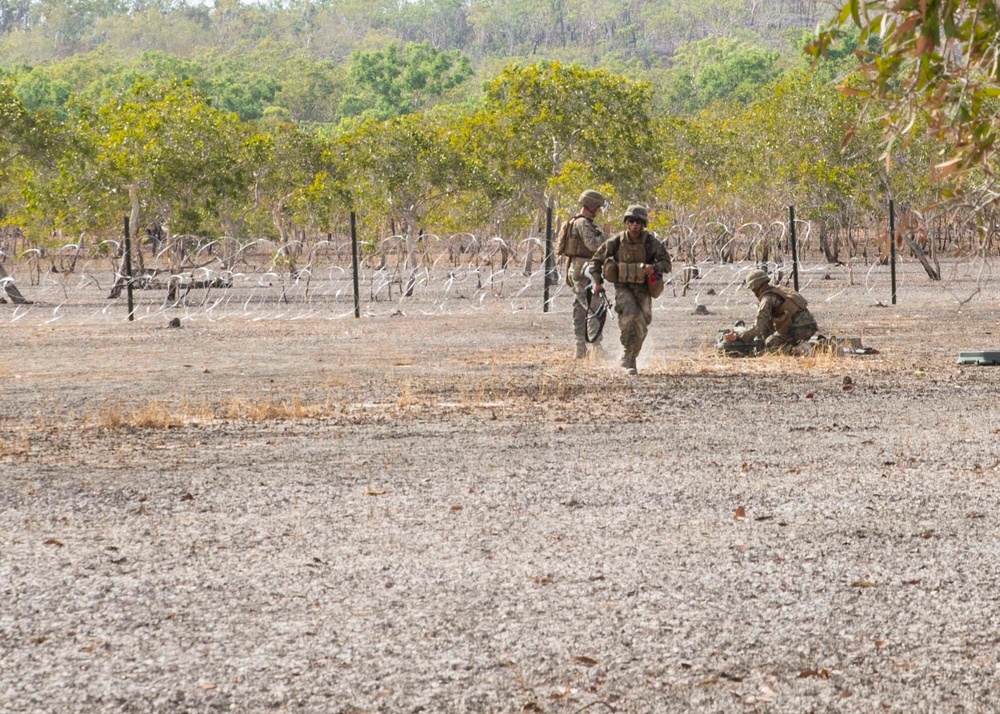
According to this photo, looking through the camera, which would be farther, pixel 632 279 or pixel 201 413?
pixel 632 279

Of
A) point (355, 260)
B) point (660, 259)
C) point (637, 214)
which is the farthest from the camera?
point (355, 260)

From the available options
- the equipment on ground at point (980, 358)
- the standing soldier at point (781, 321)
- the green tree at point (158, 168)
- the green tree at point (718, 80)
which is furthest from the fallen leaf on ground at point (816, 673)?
the green tree at point (718, 80)

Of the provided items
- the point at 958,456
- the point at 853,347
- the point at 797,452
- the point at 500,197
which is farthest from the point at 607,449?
the point at 500,197

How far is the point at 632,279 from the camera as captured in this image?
12992 millimetres

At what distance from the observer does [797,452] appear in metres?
8.91

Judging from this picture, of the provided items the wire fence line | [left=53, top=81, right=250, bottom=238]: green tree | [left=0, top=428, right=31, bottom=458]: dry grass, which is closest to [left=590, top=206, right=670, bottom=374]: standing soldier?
[left=0, top=428, right=31, bottom=458]: dry grass

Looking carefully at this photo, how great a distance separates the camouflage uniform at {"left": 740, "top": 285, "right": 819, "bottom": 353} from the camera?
14.9 metres

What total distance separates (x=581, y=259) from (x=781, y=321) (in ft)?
7.06

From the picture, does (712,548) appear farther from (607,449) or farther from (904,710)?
(607,449)

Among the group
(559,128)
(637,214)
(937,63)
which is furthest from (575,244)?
(559,128)

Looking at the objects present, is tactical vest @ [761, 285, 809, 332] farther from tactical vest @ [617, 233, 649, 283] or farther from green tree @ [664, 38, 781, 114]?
green tree @ [664, 38, 781, 114]

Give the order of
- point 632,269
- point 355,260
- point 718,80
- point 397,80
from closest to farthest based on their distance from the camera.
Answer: point 632,269, point 355,260, point 718,80, point 397,80

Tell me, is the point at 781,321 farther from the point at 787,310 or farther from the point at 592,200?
the point at 592,200

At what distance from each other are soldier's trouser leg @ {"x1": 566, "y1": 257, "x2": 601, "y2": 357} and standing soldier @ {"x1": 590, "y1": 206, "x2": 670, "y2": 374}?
0.85m
